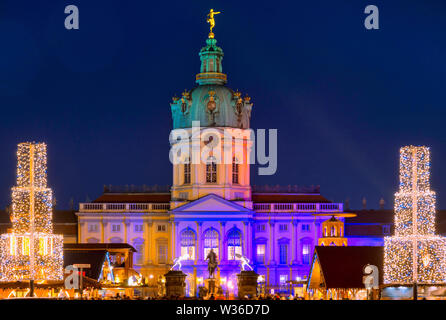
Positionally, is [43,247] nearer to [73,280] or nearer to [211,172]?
[73,280]

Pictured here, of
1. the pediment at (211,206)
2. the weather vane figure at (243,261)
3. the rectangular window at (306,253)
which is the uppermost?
the pediment at (211,206)

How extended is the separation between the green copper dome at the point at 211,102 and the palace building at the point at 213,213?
11 centimetres

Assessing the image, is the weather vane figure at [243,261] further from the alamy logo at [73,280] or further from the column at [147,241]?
the alamy logo at [73,280]

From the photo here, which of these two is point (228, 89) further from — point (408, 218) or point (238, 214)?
point (408, 218)

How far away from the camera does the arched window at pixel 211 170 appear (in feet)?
539

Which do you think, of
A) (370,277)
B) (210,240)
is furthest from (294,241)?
(370,277)

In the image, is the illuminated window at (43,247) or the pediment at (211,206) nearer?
the illuminated window at (43,247)

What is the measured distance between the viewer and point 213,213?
16275cm

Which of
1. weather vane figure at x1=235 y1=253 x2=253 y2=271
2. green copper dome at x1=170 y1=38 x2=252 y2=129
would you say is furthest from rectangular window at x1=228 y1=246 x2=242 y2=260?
green copper dome at x1=170 y1=38 x2=252 y2=129

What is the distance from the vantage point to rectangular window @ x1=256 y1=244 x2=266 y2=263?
166 metres

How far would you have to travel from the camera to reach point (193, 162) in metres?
164

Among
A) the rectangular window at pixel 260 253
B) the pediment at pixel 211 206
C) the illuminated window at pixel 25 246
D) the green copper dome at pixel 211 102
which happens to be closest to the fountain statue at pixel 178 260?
the pediment at pixel 211 206

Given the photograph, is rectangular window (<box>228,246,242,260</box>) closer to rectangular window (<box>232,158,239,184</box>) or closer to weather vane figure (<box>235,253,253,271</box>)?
weather vane figure (<box>235,253,253,271</box>)
